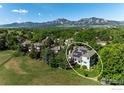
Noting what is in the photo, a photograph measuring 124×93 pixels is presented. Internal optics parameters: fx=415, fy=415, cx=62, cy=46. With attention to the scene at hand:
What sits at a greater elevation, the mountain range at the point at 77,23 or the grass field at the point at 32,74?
the mountain range at the point at 77,23

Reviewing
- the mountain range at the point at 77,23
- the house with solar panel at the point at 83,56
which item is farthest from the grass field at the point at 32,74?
the mountain range at the point at 77,23

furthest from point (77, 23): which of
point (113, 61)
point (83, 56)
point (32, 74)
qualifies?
point (32, 74)

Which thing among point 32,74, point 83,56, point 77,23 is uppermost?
point 77,23

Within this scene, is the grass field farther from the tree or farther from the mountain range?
the mountain range

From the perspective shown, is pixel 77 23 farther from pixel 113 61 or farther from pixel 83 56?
pixel 113 61

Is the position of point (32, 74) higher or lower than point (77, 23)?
lower

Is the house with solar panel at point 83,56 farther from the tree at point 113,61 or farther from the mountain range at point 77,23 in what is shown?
the mountain range at point 77,23
